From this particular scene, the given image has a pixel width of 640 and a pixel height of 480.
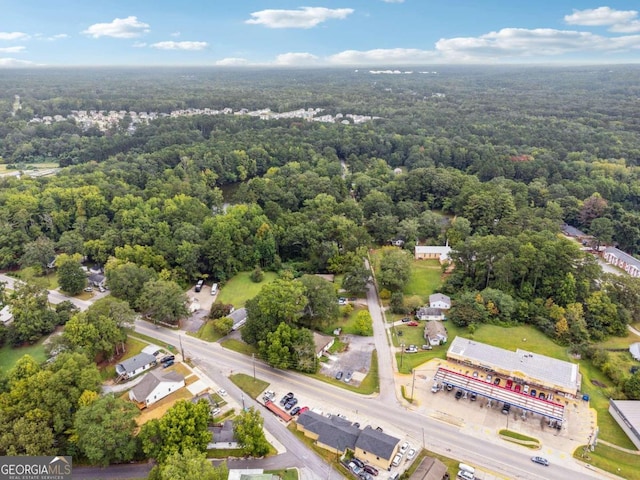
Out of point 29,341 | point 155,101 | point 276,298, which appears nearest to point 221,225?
point 276,298

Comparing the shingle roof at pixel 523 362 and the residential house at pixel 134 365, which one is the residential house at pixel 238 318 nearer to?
the residential house at pixel 134 365

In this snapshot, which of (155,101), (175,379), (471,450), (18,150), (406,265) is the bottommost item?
(471,450)

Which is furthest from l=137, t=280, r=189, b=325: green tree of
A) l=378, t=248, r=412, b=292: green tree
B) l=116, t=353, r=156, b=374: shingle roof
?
l=378, t=248, r=412, b=292: green tree

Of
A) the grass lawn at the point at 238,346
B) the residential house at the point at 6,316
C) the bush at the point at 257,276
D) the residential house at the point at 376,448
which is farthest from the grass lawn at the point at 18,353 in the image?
the residential house at the point at 376,448

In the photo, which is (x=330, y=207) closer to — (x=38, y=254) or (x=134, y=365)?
(x=134, y=365)

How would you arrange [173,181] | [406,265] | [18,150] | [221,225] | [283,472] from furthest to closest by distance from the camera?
[18,150]
[173,181]
[221,225]
[406,265]
[283,472]

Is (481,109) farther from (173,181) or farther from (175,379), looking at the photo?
(175,379)
